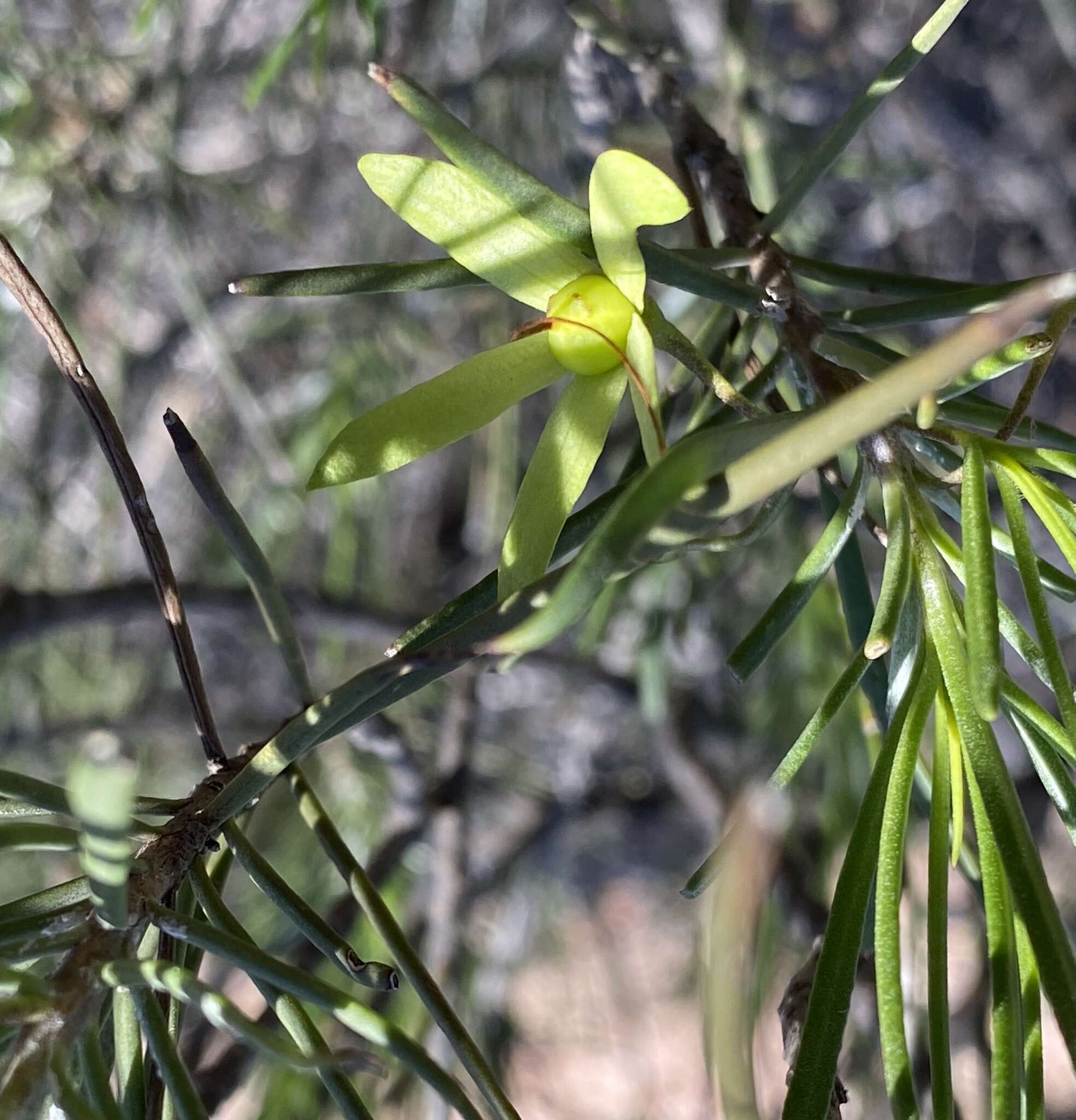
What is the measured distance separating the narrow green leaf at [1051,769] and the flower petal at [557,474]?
16cm

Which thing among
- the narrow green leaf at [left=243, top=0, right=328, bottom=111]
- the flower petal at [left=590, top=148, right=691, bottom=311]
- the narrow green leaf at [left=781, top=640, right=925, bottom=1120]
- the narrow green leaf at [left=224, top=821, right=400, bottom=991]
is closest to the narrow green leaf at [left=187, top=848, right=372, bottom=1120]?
the narrow green leaf at [left=224, top=821, right=400, bottom=991]

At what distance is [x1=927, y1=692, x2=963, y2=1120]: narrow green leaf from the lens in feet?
0.81

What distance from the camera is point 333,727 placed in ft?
0.89

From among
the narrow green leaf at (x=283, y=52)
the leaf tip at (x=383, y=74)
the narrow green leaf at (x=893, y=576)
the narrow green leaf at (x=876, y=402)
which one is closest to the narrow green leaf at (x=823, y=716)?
the narrow green leaf at (x=893, y=576)

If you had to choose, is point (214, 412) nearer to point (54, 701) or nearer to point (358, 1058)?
point (54, 701)

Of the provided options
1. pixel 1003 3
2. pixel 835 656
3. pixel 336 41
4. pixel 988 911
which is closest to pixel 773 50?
pixel 1003 3

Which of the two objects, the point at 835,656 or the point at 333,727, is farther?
the point at 835,656

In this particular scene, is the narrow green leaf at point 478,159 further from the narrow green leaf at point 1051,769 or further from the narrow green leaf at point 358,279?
the narrow green leaf at point 1051,769

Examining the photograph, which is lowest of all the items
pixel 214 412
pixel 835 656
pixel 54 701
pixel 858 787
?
pixel 858 787

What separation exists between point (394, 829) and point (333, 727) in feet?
2.00

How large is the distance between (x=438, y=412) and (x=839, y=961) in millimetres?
201

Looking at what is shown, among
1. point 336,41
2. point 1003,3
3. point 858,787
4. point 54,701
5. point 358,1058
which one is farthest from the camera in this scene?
point 54,701

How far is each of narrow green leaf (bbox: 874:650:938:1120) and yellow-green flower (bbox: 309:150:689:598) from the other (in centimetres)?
12

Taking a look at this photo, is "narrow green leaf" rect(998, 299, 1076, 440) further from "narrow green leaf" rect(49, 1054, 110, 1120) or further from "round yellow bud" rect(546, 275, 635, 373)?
"narrow green leaf" rect(49, 1054, 110, 1120)
